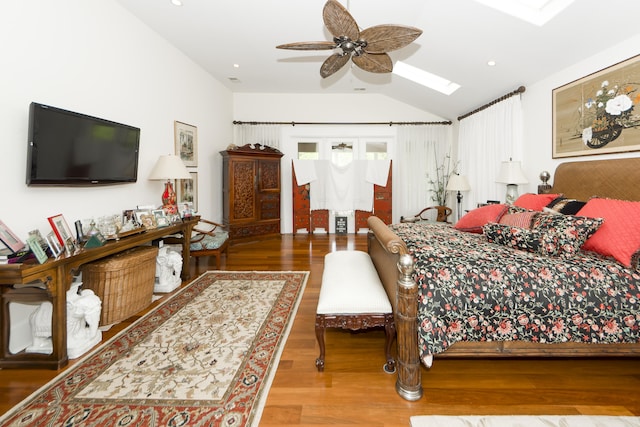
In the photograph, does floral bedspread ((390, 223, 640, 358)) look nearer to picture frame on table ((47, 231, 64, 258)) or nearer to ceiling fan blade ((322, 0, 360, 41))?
ceiling fan blade ((322, 0, 360, 41))

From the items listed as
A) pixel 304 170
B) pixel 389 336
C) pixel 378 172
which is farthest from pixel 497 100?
pixel 389 336

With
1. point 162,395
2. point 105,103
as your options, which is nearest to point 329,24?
point 105,103

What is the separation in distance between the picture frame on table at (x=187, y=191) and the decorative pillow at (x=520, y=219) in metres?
3.69

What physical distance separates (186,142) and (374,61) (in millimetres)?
2953

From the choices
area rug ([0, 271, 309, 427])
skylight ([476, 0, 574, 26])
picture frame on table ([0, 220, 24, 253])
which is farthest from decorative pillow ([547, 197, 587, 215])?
picture frame on table ([0, 220, 24, 253])

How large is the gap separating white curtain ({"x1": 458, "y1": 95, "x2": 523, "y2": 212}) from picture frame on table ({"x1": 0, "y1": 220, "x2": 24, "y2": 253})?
199 inches

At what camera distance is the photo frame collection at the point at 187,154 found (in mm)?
4035

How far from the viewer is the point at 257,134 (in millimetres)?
6094

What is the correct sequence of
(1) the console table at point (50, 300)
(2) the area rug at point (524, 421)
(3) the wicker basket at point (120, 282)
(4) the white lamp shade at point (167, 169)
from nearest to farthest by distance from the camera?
(2) the area rug at point (524, 421) → (1) the console table at point (50, 300) → (3) the wicker basket at point (120, 282) → (4) the white lamp shade at point (167, 169)

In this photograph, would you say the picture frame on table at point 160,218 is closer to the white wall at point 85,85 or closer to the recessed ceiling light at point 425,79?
the white wall at point 85,85

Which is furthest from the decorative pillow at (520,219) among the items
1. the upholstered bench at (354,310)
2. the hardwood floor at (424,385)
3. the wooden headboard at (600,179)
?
the upholstered bench at (354,310)

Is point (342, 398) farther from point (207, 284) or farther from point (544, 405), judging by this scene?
point (207, 284)

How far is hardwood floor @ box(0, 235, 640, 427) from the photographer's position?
147 centimetres

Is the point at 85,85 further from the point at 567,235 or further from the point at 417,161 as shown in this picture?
the point at 417,161
